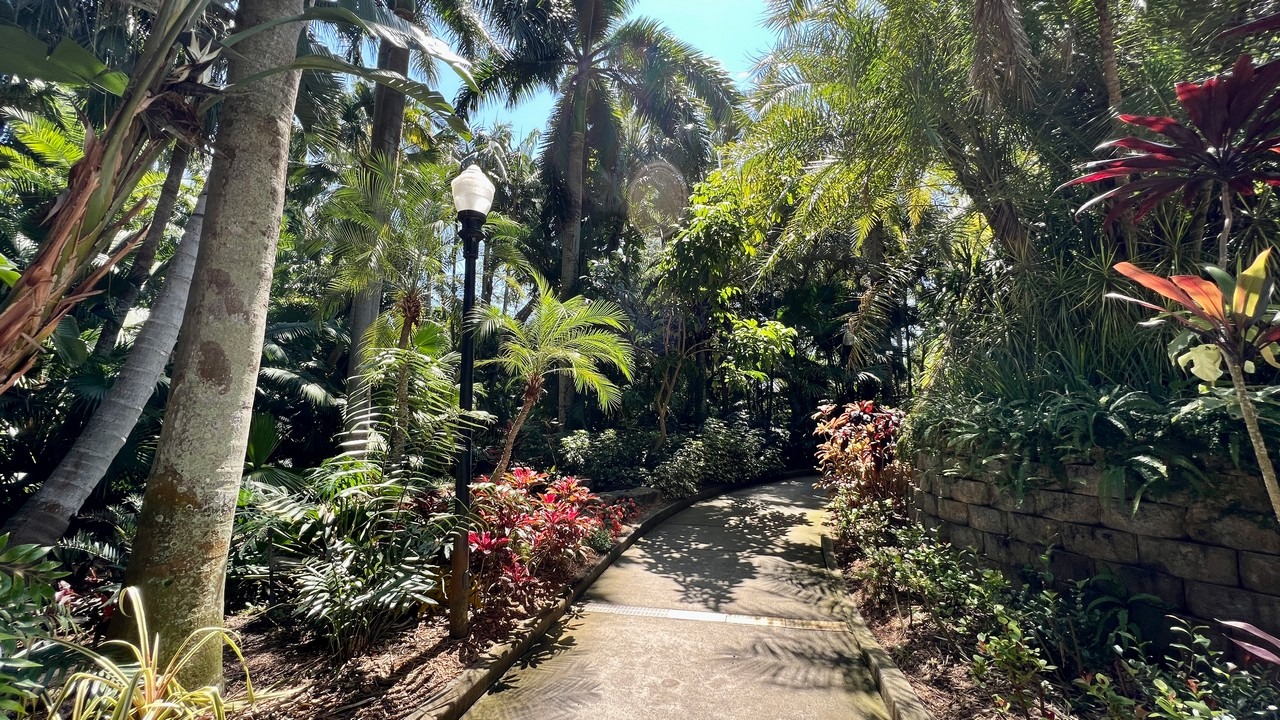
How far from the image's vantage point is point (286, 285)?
57.4 ft

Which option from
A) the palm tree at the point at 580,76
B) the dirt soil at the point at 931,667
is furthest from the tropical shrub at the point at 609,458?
the dirt soil at the point at 931,667

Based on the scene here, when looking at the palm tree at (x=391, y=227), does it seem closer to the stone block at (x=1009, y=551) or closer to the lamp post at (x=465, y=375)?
the lamp post at (x=465, y=375)

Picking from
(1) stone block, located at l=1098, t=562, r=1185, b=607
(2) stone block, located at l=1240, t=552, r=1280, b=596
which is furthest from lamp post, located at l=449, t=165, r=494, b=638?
(2) stone block, located at l=1240, t=552, r=1280, b=596

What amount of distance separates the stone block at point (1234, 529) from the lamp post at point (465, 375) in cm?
458

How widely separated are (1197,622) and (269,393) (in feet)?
34.0

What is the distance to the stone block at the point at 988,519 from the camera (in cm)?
395

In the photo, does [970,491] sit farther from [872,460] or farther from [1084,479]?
[872,460]

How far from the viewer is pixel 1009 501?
3896mm

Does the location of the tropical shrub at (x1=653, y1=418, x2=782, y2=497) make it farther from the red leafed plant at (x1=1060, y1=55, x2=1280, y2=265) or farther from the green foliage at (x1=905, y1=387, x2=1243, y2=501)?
the red leafed plant at (x1=1060, y1=55, x2=1280, y2=265)

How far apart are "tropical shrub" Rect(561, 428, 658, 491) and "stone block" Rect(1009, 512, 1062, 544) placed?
5937mm

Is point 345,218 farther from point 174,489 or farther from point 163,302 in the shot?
point 174,489

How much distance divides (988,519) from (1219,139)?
282cm

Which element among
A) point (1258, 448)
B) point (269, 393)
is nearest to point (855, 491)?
point (1258, 448)

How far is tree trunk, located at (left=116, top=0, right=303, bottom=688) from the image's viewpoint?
2523mm
